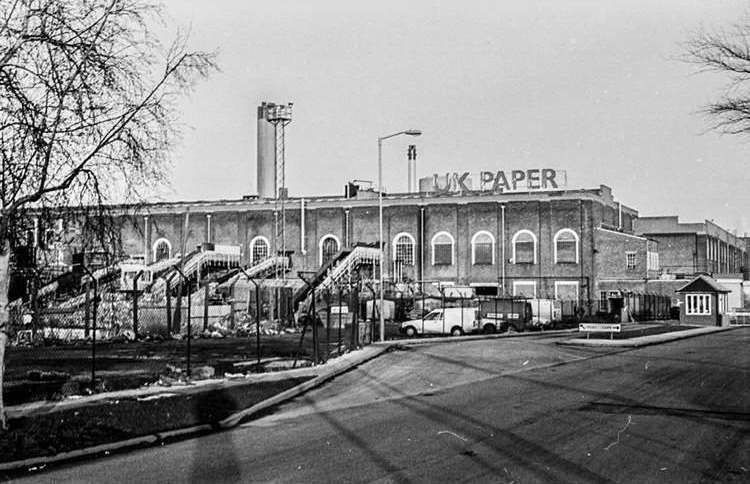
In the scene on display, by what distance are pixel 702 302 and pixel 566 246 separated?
1175 cm

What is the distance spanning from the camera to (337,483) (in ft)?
33.7

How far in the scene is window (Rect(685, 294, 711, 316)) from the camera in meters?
64.2

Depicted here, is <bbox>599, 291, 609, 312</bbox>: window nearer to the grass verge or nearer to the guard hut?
the guard hut

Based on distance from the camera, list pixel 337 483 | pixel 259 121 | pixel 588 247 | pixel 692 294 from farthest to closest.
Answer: pixel 259 121 → pixel 588 247 → pixel 692 294 → pixel 337 483

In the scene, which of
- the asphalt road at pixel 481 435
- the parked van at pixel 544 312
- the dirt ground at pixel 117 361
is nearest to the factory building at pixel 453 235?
the parked van at pixel 544 312

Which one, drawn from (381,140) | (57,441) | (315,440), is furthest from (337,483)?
(381,140)

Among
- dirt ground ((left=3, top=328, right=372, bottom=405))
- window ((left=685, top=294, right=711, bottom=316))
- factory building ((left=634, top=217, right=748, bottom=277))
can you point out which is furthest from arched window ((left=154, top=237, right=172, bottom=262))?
factory building ((left=634, top=217, right=748, bottom=277))

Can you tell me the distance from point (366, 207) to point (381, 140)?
3714 centimetres

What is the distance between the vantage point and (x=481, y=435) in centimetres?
1378

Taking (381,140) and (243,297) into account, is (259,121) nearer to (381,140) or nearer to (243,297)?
(243,297)

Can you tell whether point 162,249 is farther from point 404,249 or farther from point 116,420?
point 116,420

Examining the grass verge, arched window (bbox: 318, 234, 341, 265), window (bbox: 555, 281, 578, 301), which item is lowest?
the grass verge

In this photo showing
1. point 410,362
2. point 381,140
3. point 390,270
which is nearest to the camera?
point 410,362

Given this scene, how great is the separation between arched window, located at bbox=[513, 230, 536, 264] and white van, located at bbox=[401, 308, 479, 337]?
24.5 meters
